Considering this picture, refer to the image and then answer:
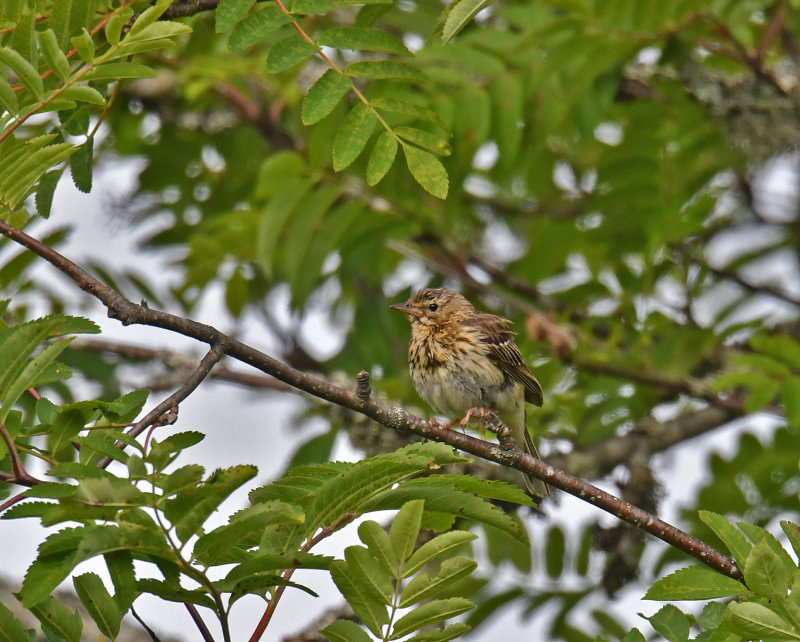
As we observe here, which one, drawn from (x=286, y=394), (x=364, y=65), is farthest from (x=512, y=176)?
(x=364, y=65)

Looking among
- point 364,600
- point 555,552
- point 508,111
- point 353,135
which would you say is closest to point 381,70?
point 353,135

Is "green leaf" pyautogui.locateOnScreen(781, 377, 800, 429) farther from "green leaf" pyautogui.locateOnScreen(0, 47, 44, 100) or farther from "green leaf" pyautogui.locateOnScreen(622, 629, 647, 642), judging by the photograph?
"green leaf" pyautogui.locateOnScreen(0, 47, 44, 100)

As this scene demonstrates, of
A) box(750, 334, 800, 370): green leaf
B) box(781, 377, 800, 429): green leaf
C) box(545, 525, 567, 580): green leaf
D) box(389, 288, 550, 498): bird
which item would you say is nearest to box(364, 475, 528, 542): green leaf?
box(389, 288, 550, 498): bird

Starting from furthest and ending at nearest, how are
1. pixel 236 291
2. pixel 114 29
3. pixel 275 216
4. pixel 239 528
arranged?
pixel 236 291, pixel 275 216, pixel 114 29, pixel 239 528

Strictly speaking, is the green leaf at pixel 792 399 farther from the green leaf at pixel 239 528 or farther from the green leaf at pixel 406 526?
the green leaf at pixel 239 528

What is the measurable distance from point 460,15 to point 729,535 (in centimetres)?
178

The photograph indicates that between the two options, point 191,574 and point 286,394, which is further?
point 286,394

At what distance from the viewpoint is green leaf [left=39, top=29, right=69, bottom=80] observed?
3.26 m

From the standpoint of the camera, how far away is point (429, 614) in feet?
9.39

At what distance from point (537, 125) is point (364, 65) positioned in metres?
3.81

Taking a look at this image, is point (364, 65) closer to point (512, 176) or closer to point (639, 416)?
point (639, 416)

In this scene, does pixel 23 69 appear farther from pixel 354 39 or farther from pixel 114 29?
pixel 354 39

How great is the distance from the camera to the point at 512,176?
27.1ft

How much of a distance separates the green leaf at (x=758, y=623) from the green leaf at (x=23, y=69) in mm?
2499
